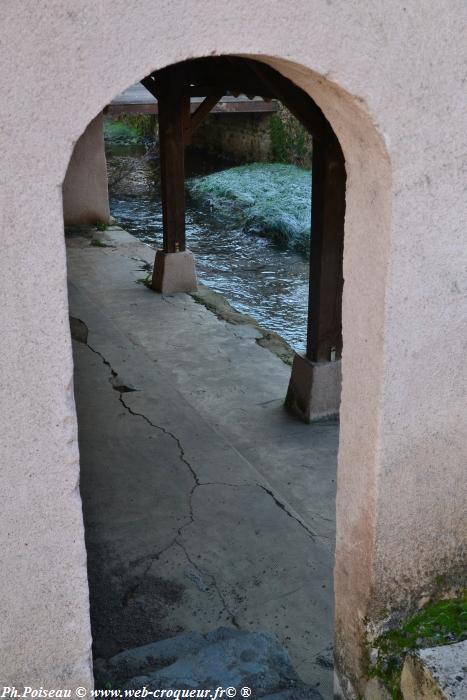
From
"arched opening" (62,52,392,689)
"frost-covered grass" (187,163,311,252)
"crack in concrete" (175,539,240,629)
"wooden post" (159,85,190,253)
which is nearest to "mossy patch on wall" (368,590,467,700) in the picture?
"arched opening" (62,52,392,689)

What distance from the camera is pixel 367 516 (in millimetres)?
2924

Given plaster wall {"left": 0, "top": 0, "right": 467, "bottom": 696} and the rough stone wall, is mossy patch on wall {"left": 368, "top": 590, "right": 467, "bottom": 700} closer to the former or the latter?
plaster wall {"left": 0, "top": 0, "right": 467, "bottom": 696}

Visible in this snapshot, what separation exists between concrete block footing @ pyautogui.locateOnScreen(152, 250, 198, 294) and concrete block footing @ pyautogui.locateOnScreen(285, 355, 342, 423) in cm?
352

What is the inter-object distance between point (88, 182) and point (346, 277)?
419 inches

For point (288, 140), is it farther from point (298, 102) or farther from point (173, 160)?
point (298, 102)

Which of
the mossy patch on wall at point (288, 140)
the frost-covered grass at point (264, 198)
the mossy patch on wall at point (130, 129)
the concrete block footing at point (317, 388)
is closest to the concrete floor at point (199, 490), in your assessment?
the concrete block footing at point (317, 388)

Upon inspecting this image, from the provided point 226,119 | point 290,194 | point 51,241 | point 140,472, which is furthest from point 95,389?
point 226,119

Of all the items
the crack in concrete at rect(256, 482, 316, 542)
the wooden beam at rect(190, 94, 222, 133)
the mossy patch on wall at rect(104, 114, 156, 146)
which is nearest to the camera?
the crack in concrete at rect(256, 482, 316, 542)

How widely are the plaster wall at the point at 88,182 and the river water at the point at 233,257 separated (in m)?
1.38

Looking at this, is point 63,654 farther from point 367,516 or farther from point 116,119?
point 116,119

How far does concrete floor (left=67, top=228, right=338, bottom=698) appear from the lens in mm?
4047

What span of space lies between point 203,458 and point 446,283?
3320 mm

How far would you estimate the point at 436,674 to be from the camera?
252cm

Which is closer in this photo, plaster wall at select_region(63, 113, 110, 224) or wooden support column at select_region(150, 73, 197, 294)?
wooden support column at select_region(150, 73, 197, 294)
